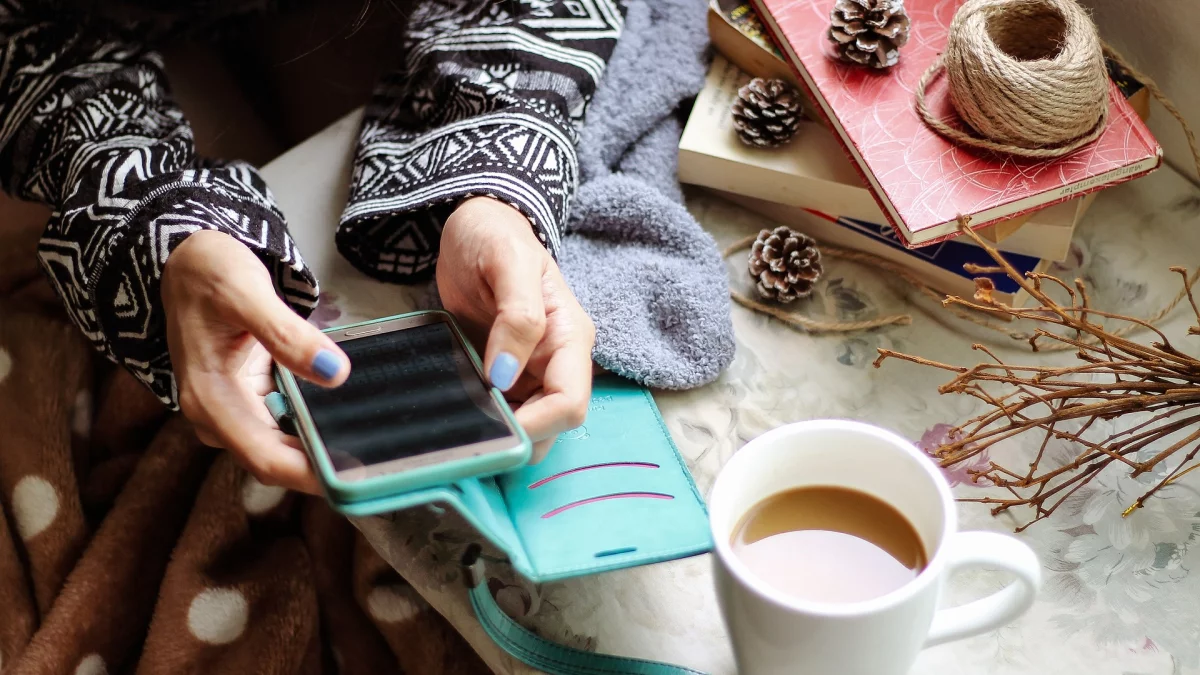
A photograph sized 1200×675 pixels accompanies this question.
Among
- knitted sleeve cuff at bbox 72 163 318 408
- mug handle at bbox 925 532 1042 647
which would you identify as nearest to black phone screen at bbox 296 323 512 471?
knitted sleeve cuff at bbox 72 163 318 408

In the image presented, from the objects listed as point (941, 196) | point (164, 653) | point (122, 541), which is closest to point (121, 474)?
point (122, 541)

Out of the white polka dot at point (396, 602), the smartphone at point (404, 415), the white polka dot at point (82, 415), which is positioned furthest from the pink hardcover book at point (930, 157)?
the white polka dot at point (82, 415)

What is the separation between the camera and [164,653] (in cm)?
65

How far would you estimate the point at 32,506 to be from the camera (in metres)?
0.71

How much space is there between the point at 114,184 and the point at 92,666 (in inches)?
14.3

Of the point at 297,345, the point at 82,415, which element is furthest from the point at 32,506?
the point at 297,345

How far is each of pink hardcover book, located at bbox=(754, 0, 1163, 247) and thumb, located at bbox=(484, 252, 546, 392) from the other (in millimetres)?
236

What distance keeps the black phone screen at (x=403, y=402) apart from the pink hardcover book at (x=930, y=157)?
280 millimetres

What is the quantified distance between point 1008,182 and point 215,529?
59 centimetres

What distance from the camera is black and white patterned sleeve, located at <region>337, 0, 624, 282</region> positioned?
23.6 inches

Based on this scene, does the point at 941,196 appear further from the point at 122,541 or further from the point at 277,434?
the point at 122,541

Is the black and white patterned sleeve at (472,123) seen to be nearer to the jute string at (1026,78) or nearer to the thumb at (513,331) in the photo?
the thumb at (513,331)

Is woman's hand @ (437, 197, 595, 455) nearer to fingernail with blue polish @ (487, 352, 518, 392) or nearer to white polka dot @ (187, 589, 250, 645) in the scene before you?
fingernail with blue polish @ (487, 352, 518, 392)

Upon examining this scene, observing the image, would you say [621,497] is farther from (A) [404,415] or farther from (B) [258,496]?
(B) [258,496]
